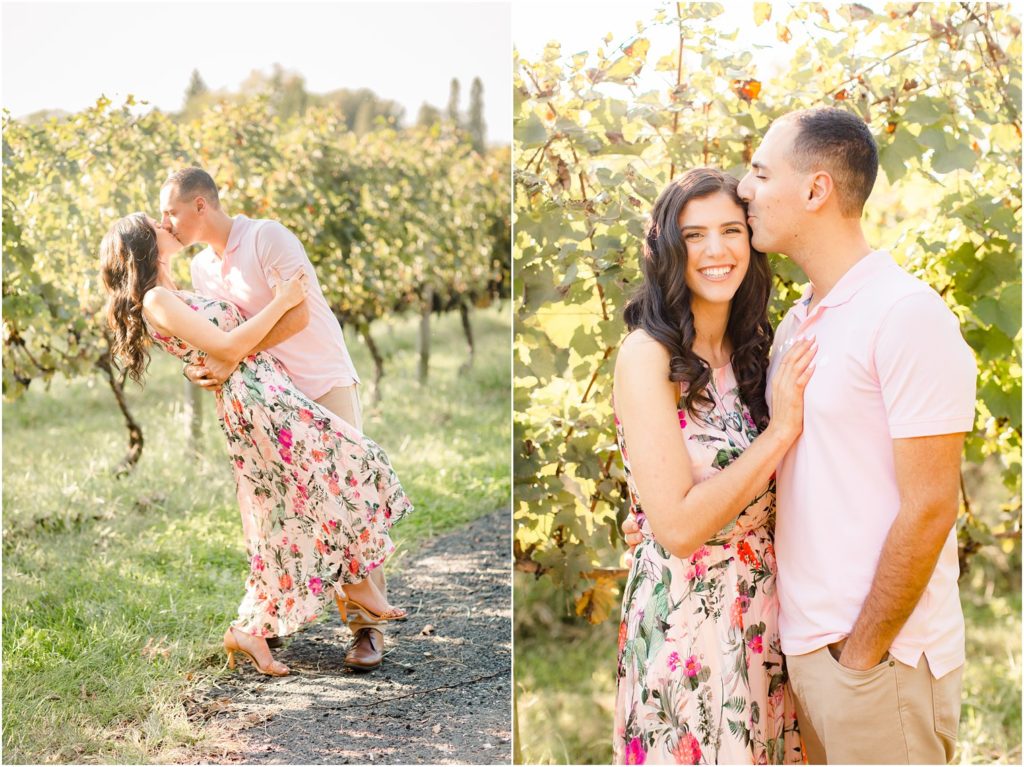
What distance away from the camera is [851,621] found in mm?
1800

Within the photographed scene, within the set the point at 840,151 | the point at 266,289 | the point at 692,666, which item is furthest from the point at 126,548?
the point at 840,151

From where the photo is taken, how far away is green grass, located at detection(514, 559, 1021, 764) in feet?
12.6

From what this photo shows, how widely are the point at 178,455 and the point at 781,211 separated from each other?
2.79 meters

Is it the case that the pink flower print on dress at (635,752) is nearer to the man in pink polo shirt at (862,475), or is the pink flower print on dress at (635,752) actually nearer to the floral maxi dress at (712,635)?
the floral maxi dress at (712,635)

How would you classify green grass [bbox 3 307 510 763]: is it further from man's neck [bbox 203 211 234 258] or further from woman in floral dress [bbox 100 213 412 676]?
man's neck [bbox 203 211 234 258]

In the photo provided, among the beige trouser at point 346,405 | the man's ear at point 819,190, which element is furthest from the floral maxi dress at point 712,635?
the beige trouser at point 346,405

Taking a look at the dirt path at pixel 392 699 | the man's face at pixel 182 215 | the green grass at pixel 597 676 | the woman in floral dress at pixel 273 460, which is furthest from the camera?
the green grass at pixel 597 676

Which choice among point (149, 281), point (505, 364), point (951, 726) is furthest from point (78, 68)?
point (505, 364)

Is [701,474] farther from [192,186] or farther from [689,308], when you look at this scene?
[192,186]

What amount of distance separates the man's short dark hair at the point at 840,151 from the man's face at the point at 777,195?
2 centimetres

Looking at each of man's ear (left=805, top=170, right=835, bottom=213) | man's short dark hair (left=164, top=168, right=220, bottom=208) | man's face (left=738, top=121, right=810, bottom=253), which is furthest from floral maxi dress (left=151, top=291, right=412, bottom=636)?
man's ear (left=805, top=170, right=835, bottom=213)

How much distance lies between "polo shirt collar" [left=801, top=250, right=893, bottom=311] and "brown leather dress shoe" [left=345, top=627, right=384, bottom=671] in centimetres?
148

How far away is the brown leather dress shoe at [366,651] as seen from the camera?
2.50 metres

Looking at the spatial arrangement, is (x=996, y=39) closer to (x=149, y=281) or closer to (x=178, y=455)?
(x=149, y=281)
